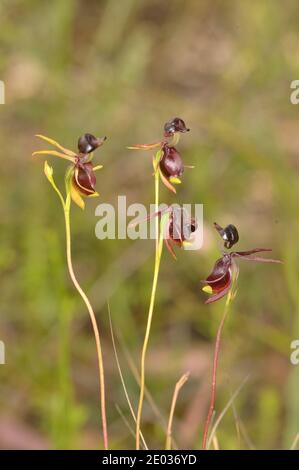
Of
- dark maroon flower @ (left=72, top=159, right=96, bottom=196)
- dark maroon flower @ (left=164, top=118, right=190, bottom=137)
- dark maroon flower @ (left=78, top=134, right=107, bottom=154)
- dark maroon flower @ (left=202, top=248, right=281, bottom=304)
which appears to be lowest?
dark maroon flower @ (left=202, top=248, right=281, bottom=304)

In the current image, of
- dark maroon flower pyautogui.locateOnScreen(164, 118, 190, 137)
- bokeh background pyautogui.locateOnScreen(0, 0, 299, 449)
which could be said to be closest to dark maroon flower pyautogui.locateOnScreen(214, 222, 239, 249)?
dark maroon flower pyautogui.locateOnScreen(164, 118, 190, 137)

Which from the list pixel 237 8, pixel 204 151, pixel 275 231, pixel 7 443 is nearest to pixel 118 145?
pixel 204 151

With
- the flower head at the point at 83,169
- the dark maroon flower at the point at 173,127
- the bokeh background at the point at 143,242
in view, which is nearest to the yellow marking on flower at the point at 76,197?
the flower head at the point at 83,169

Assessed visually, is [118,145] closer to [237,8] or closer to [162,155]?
[237,8]

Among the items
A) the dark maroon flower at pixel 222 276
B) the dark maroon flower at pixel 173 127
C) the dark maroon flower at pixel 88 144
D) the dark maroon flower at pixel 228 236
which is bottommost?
the dark maroon flower at pixel 222 276

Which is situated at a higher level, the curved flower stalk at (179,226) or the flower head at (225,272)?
the curved flower stalk at (179,226)

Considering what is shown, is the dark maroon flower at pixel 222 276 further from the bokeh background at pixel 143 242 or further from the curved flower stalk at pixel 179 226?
the bokeh background at pixel 143 242

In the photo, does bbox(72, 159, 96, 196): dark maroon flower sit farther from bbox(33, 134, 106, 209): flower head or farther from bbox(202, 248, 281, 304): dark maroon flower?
bbox(202, 248, 281, 304): dark maroon flower

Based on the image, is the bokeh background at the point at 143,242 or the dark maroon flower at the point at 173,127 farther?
the bokeh background at the point at 143,242

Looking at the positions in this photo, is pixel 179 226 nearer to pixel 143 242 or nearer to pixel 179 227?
pixel 179 227

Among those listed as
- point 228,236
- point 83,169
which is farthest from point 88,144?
point 228,236
